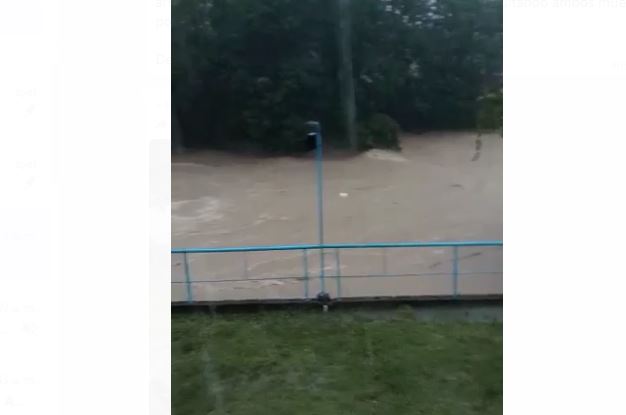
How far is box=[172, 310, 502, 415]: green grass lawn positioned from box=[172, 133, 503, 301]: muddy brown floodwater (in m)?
0.19

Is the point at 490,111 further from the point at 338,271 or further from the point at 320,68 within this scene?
the point at 338,271

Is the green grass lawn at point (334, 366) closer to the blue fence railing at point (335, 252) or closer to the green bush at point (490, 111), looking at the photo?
the blue fence railing at point (335, 252)

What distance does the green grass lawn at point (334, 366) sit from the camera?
6.28 feet

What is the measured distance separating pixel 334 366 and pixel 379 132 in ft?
3.34

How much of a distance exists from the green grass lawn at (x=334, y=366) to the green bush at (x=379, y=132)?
80cm

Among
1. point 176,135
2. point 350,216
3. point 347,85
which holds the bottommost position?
point 350,216

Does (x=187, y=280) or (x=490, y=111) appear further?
(x=187, y=280)

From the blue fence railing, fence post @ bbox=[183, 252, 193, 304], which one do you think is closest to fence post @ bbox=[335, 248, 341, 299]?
the blue fence railing

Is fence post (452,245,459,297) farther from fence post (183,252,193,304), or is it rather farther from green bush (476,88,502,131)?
fence post (183,252,193,304)

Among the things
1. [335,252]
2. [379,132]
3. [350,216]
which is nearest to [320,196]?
[350,216]

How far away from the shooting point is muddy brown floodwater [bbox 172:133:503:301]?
7.38ft

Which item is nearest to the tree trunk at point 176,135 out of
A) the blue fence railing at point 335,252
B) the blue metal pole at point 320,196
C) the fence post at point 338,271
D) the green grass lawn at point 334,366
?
the blue fence railing at point 335,252

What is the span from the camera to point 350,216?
2355 mm

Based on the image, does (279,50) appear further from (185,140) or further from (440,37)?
(440,37)
